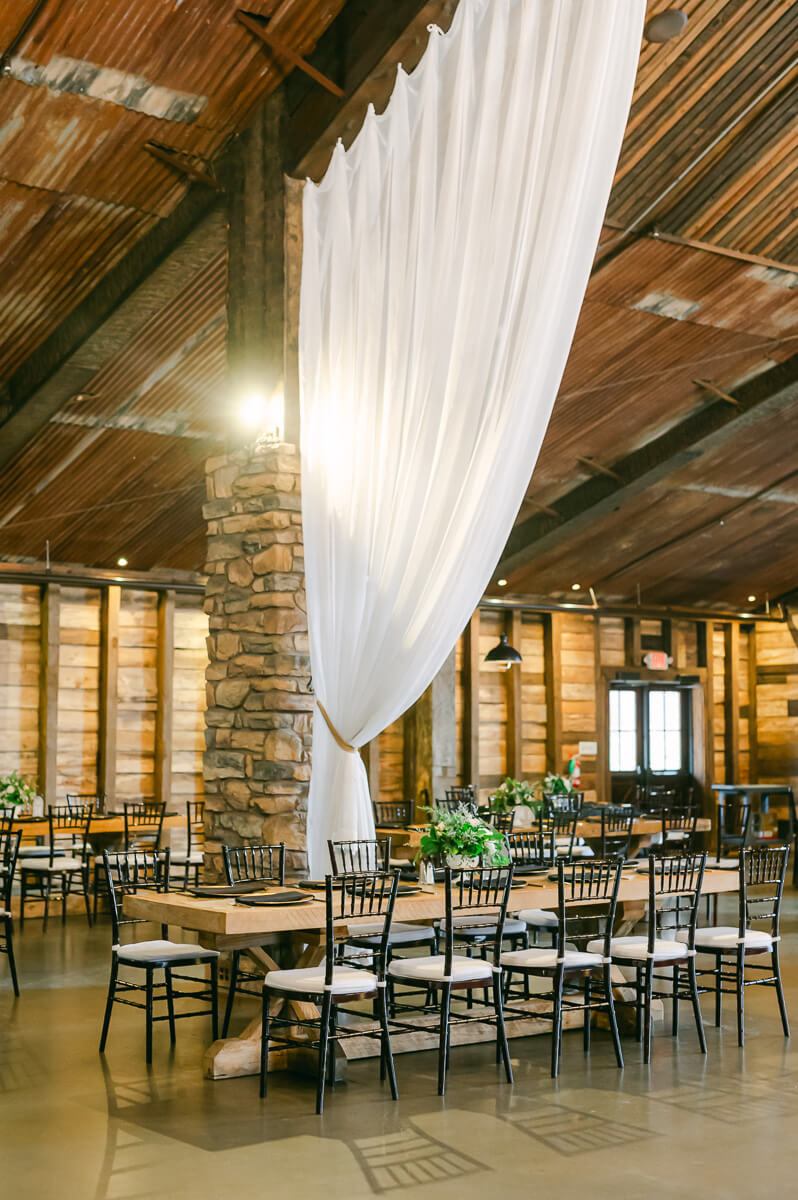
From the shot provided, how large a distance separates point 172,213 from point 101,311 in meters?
0.83

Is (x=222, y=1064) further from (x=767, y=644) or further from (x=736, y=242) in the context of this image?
(x=767, y=644)

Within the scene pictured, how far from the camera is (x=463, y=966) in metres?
5.52

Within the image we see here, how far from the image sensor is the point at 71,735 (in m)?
12.0

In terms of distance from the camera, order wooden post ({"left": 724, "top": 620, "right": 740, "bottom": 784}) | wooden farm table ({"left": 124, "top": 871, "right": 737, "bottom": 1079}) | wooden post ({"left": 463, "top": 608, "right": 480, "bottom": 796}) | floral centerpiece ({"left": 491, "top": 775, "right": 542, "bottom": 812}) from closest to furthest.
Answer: wooden farm table ({"left": 124, "top": 871, "right": 737, "bottom": 1079}), floral centerpiece ({"left": 491, "top": 775, "right": 542, "bottom": 812}), wooden post ({"left": 463, "top": 608, "right": 480, "bottom": 796}), wooden post ({"left": 724, "top": 620, "right": 740, "bottom": 784})

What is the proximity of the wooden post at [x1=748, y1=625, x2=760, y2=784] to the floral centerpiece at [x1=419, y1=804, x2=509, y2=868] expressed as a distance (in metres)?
11.3

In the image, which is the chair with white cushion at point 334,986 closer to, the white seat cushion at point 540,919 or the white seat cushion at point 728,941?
the white seat cushion at point 540,919

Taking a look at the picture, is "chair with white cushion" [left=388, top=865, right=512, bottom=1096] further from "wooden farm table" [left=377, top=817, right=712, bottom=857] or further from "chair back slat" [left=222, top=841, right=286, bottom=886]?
"wooden farm table" [left=377, top=817, right=712, bottom=857]

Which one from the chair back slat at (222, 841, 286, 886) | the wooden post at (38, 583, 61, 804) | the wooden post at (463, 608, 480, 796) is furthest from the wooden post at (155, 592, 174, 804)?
the chair back slat at (222, 841, 286, 886)

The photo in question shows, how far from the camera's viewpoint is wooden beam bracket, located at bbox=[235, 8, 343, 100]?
7.24 meters

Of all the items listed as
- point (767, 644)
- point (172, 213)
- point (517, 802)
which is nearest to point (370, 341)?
point (172, 213)

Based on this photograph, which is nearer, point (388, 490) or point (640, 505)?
point (388, 490)

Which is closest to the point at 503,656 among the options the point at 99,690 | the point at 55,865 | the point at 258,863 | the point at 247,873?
the point at 99,690

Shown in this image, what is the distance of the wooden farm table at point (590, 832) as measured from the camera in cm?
981

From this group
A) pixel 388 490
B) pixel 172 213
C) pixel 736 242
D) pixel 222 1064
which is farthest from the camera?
pixel 736 242
